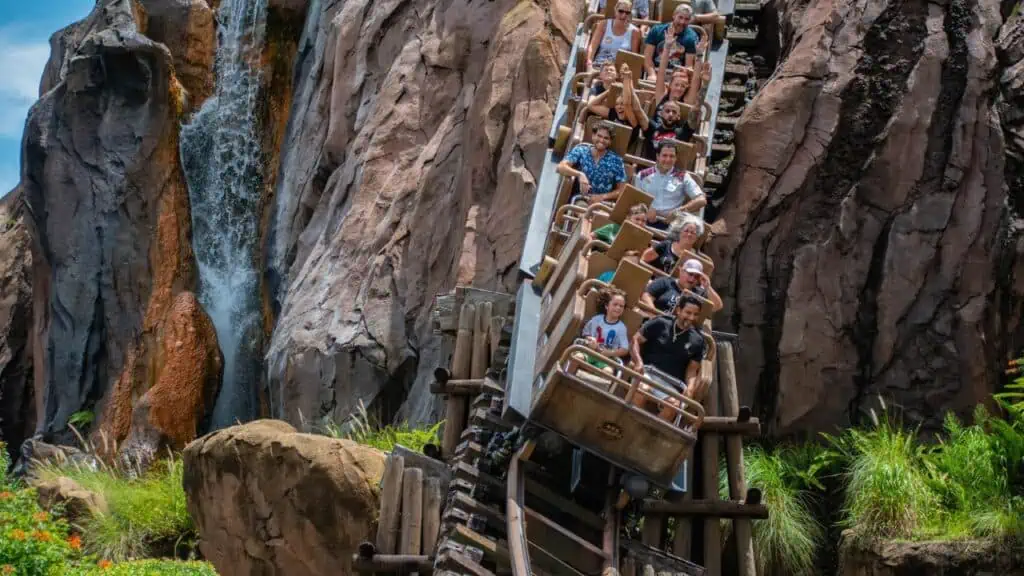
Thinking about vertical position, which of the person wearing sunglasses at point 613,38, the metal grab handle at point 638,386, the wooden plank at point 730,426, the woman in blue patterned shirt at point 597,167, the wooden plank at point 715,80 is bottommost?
the wooden plank at point 730,426

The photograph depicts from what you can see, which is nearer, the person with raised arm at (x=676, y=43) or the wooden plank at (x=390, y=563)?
the wooden plank at (x=390, y=563)

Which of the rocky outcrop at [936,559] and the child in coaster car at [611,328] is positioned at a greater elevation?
the child in coaster car at [611,328]

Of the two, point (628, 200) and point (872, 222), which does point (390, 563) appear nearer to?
point (628, 200)

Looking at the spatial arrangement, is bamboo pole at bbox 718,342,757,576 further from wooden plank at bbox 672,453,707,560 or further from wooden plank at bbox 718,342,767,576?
wooden plank at bbox 672,453,707,560

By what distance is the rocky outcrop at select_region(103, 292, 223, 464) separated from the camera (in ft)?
63.6

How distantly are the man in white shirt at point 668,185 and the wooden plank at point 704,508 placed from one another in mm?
2586

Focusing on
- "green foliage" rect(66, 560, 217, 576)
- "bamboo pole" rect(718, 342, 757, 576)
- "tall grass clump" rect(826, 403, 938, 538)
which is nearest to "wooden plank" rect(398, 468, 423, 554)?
"green foliage" rect(66, 560, 217, 576)

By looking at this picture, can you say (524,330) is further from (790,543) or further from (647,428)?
(790,543)

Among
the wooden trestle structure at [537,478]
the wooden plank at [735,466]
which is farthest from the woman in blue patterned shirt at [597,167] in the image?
the wooden plank at [735,466]

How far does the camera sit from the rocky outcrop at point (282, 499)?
11797 mm

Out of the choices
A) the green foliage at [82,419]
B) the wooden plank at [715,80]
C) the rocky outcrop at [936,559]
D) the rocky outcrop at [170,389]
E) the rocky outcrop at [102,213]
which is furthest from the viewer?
the rocky outcrop at [102,213]

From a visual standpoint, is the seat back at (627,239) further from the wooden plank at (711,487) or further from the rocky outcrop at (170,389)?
the rocky outcrop at (170,389)

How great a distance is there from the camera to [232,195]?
72.7 feet

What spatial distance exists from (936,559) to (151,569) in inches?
245
